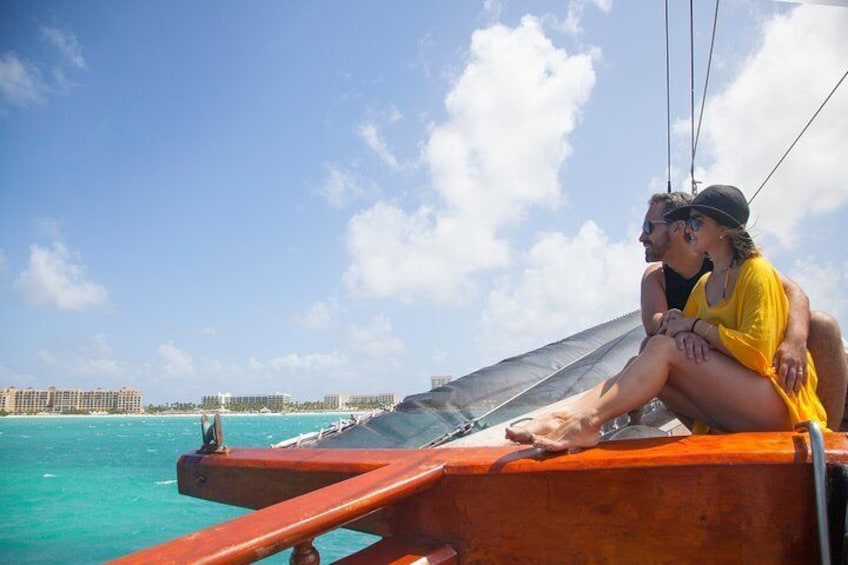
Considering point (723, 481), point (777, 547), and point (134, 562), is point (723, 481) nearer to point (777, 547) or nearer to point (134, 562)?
point (777, 547)

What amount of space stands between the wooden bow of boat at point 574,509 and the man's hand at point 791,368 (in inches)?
19.2

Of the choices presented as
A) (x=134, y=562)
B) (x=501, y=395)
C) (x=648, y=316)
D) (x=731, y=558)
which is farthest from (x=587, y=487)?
(x=501, y=395)

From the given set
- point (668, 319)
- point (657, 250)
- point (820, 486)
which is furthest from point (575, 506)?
point (657, 250)

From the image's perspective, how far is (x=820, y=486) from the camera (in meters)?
1.06

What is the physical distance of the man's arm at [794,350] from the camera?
166cm

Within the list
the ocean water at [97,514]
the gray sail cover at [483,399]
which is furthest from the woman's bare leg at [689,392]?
the ocean water at [97,514]

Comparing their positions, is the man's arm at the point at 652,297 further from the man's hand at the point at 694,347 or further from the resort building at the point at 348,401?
the resort building at the point at 348,401

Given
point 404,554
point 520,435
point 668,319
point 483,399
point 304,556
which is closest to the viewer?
point 304,556

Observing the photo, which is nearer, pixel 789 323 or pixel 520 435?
pixel 520 435

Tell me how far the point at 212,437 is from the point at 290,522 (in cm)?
123

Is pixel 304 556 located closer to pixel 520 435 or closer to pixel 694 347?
pixel 520 435

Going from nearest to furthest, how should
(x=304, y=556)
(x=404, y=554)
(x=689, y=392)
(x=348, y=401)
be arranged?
(x=304, y=556)
(x=404, y=554)
(x=689, y=392)
(x=348, y=401)

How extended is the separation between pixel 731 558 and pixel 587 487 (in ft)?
0.99

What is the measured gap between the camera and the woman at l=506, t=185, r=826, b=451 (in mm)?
1600
